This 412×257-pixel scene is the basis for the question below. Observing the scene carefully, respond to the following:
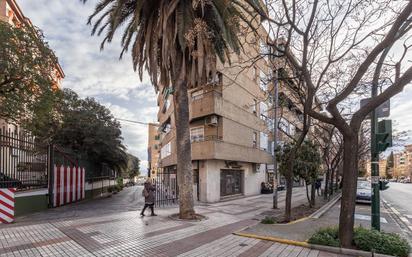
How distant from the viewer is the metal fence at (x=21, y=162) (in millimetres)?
11375

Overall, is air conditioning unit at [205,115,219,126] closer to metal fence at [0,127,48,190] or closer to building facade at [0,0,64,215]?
metal fence at [0,127,48,190]

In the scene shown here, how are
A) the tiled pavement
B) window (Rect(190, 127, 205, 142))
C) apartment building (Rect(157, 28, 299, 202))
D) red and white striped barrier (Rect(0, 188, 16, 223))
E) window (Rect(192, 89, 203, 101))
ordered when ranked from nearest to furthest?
the tiled pavement
red and white striped barrier (Rect(0, 188, 16, 223))
apartment building (Rect(157, 28, 299, 202))
window (Rect(192, 89, 203, 101))
window (Rect(190, 127, 205, 142))

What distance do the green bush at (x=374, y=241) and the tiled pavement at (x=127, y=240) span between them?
52 centimetres

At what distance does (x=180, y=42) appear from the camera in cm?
1186

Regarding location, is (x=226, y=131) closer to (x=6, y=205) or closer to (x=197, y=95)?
(x=197, y=95)

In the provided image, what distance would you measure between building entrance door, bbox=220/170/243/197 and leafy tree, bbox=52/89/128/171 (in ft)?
34.8

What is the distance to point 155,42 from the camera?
41.9ft

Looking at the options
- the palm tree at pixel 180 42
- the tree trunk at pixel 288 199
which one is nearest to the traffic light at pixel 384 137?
the tree trunk at pixel 288 199

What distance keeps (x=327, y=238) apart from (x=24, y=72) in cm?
1623

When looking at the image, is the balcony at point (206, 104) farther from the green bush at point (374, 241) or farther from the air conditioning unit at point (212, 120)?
the green bush at point (374, 241)

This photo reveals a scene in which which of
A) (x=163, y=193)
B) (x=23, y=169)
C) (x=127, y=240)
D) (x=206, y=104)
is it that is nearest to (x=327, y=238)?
(x=127, y=240)

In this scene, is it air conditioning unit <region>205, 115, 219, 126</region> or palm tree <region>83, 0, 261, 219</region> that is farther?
air conditioning unit <region>205, 115, 219, 126</region>

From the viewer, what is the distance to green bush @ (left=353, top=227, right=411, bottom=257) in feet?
23.1

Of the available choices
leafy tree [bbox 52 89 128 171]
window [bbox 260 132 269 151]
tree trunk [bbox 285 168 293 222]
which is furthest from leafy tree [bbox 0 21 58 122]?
window [bbox 260 132 269 151]
